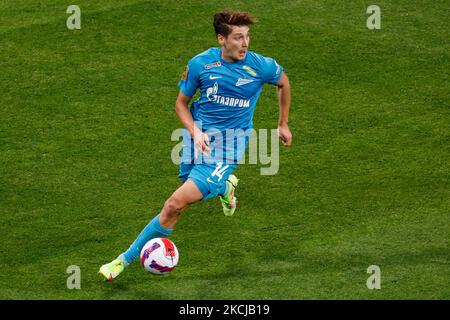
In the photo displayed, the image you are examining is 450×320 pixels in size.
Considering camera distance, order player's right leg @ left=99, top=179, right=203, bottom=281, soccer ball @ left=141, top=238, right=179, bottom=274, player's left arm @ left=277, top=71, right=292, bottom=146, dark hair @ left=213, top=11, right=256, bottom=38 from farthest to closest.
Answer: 1. player's left arm @ left=277, top=71, right=292, bottom=146
2. dark hair @ left=213, top=11, right=256, bottom=38
3. player's right leg @ left=99, top=179, right=203, bottom=281
4. soccer ball @ left=141, top=238, right=179, bottom=274

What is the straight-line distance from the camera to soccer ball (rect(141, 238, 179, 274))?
29.8ft

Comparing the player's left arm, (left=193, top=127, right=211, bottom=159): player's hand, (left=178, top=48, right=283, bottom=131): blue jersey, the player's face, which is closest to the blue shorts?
(left=193, top=127, right=211, bottom=159): player's hand

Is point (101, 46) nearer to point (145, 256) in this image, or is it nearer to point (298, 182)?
point (298, 182)

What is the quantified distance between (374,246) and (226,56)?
92.7 inches

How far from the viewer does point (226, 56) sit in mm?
9594

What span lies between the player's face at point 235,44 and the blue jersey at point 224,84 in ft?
0.25

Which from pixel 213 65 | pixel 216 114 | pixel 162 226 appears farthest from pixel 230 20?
pixel 162 226

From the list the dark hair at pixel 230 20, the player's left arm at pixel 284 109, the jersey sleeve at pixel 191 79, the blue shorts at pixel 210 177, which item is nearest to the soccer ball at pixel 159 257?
the blue shorts at pixel 210 177

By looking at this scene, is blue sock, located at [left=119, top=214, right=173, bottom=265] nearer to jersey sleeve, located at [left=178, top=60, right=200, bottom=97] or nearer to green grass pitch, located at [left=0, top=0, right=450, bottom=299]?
green grass pitch, located at [left=0, top=0, right=450, bottom=299]

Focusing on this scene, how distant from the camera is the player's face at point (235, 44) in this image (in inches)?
369

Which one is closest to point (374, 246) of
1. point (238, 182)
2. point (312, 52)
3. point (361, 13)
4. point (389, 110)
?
point (238, 182)

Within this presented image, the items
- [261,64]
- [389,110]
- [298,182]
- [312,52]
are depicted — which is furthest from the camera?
[312,52]

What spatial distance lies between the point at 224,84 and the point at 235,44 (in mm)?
410

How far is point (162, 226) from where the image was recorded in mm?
9398
